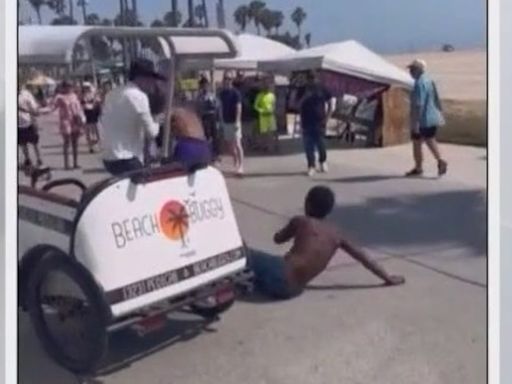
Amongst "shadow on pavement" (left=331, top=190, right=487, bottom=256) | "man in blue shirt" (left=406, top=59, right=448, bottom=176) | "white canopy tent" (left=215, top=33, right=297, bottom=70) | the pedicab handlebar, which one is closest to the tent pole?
"white canopy tent" (left=215, top=33, right=297, bottom=70)

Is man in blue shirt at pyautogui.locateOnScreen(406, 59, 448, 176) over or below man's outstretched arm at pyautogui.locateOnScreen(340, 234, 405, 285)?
over

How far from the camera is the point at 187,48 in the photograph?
236cm

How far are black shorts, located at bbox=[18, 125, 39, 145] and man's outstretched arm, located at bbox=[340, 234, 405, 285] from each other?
2.45ft

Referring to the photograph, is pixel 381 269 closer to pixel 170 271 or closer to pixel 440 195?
pixel 440 195

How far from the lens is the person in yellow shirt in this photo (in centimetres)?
242

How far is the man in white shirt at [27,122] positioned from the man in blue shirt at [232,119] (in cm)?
43

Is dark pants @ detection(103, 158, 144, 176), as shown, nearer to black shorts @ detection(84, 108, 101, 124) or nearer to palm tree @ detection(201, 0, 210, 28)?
black shorts @ detection(84, 108, 101, 124)

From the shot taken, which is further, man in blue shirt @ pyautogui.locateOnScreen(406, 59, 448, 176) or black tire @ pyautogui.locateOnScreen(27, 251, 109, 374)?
man in blue shirt @ pyautogui.locateOnScreen(406, 59, 448, 176)

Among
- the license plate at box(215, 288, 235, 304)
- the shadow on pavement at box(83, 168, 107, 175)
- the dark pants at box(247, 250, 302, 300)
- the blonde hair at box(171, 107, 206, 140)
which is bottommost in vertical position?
the license plate at box(215, 288, 235, 304)

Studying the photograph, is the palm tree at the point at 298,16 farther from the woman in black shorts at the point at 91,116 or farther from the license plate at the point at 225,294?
the license plate at the point at 225,294

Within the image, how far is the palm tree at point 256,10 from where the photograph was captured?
235 cm

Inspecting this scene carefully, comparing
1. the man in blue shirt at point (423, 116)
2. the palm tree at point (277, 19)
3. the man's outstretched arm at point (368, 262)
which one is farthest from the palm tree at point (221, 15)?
the man's outstretched arm at point (368, 262)

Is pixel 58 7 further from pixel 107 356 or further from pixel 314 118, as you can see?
pixel 107 356

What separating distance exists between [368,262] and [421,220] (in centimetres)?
17
